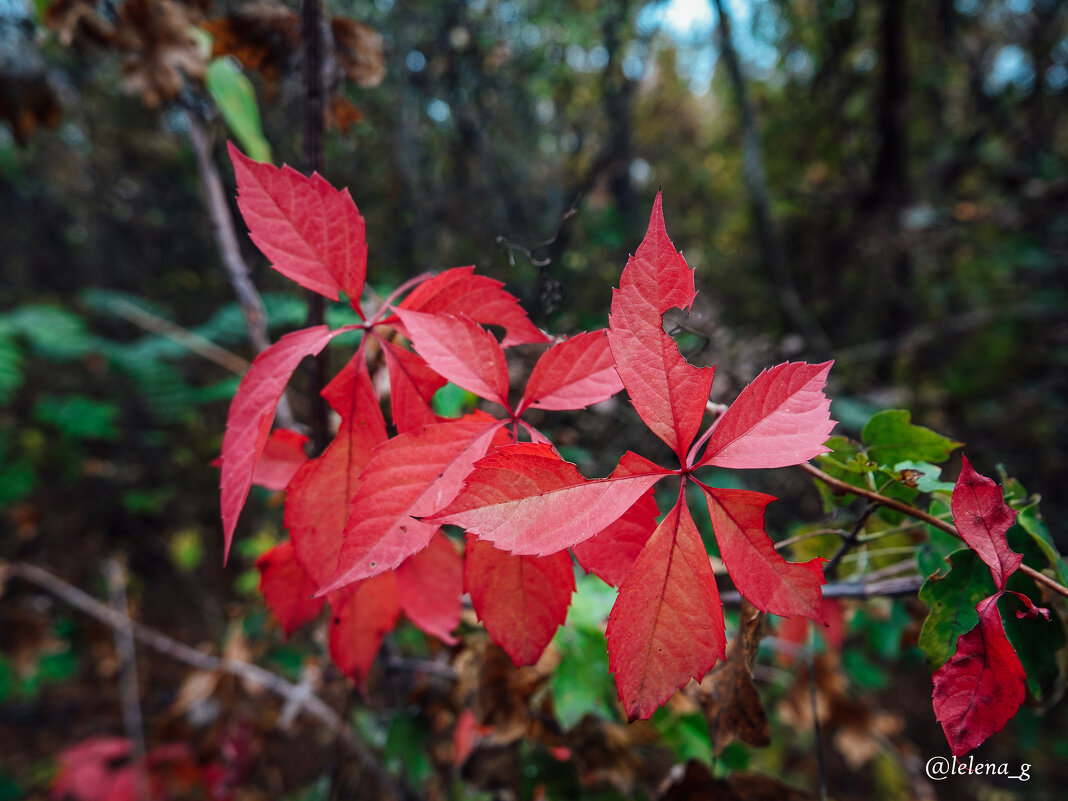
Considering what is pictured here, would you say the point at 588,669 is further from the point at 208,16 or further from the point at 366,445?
the point at 208,16

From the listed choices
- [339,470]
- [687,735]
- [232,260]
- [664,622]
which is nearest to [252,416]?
[339,470]

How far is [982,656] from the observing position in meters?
0.33

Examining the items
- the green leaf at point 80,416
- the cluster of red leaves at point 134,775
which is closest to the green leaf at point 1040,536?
the cluster of red leaves at point 134,775

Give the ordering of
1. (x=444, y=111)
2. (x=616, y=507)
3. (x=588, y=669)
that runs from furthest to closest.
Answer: (x=444, y=111)
(x=588, y=669)
(x=616, y=507)

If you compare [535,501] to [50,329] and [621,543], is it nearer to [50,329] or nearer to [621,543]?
[621,543]

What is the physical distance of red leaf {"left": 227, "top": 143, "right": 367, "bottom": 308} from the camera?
0.39 meters

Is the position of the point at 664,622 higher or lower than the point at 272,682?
higher

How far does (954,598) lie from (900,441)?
12cm

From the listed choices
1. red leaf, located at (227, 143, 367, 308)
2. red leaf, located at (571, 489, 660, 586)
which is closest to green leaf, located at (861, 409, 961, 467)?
red leaf, located at (571, 489, 660, 586)

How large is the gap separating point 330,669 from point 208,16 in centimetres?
109

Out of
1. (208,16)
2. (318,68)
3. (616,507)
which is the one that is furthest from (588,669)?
(208,16)

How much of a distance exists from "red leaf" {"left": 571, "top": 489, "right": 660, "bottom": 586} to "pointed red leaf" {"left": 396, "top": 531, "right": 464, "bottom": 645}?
0.53ft

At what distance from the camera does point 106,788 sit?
1.77 metres

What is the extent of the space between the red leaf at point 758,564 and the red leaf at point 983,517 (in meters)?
0.10
